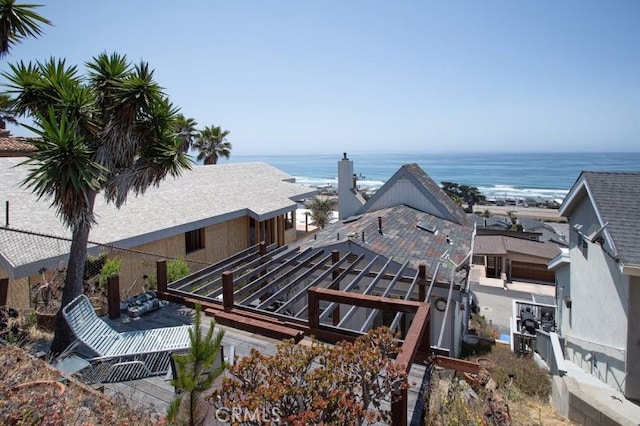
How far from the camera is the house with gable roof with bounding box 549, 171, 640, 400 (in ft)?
24.6

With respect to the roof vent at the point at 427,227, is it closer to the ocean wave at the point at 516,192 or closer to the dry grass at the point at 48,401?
the dry grass at the point at 48,401

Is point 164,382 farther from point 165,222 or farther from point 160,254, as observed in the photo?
point 165,222

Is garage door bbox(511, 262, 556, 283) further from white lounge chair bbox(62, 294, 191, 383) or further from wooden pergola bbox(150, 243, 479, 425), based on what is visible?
white lounge chair bbox(62, 294, 191, 383)

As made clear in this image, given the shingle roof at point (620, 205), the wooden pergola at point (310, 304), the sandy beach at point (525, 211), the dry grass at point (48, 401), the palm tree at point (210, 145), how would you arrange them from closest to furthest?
the dry grass at point (48, 401) < the wooden pergola at point (310, 304) < the shingle roof at point (620, 205) < the palm tree at point (210, 145) < the sandy beach at point (525, 211)

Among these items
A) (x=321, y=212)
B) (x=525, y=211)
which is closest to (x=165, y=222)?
(x=321, y=212)

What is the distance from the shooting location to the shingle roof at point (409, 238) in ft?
36.6

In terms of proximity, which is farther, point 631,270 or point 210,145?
point 210,145

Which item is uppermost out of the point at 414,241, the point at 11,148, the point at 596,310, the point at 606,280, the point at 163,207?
the point at 11,148

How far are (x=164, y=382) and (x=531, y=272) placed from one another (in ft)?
88.5

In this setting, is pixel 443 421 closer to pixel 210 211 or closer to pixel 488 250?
pixel 210 211

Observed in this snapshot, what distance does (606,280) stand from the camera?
874 cm

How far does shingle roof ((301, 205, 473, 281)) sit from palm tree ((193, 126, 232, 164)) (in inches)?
790

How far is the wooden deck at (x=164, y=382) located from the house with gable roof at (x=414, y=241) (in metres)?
0.98

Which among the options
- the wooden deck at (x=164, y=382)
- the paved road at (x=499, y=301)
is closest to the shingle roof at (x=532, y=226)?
the paved road at (x=499, y=301)
